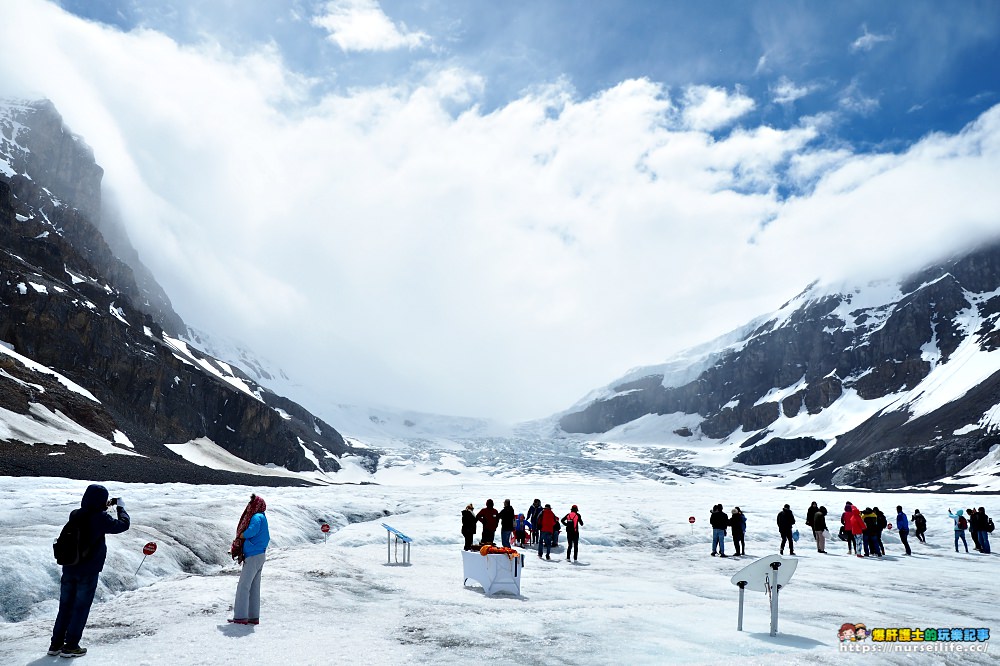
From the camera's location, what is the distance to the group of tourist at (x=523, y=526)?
826 inches

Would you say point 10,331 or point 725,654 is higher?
point 10,331

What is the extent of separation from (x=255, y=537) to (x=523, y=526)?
1767cm

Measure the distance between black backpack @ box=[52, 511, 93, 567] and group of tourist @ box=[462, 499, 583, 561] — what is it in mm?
12976

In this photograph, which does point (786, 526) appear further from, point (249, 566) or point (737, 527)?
point (249, 566)

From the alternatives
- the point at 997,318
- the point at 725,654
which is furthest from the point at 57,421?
the point at 997,318

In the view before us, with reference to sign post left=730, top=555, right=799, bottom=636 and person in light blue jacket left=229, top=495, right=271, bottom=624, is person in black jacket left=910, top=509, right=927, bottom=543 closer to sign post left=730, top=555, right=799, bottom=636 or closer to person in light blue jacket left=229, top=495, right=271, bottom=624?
sign post left=730, top=555, right=799, bottom=636

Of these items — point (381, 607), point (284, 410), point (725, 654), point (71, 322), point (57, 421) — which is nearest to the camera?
point (725, 654)

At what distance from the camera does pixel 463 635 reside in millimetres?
9953

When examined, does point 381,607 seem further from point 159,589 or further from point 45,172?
point 45,172

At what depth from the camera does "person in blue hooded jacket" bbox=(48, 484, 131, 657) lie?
7.69m

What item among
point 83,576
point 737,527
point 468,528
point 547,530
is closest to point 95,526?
point 83,576

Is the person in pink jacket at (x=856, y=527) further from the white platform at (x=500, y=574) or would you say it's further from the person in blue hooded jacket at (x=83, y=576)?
the person in blue hooded jacket at (x=83, y=576)

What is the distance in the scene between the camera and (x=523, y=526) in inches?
1035

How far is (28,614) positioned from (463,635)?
773cm
